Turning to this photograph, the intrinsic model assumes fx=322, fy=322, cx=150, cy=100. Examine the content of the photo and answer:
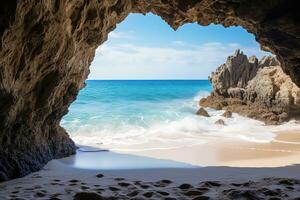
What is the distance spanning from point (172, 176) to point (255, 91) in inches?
738

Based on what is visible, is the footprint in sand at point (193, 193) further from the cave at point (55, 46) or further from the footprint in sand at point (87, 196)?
the cave at point (55, 46)

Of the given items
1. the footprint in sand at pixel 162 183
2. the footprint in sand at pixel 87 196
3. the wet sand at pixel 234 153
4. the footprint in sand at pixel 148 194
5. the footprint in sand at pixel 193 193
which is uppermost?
the wet sand at pixel 234 153

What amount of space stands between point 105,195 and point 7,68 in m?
2.44

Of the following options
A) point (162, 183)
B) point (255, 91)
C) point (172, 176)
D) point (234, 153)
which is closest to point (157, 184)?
point (162, 183)

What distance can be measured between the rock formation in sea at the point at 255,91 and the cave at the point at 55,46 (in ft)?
41.1

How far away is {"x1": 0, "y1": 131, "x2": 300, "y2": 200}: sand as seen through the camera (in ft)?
14.4

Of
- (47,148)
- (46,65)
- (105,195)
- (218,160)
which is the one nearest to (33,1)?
(46,65)

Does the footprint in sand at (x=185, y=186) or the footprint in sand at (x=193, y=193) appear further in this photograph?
the footprint in sand at (x=185, y=186)

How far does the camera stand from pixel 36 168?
662 centimetres

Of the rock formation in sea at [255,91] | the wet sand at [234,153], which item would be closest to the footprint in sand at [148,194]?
the wet sand at [234,153]

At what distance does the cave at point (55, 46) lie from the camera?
4.96 m

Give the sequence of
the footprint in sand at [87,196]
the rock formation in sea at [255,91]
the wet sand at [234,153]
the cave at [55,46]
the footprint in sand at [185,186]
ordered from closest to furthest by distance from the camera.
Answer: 1. the footprint in sand at [87,196]
2. the footprint in sand at [185,186]
3. the cave at [55,46]
4. the wet sand at [234,153]
5. the rock formation in sea at [255,91]

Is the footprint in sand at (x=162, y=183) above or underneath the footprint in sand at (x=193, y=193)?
above

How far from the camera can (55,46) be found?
235 inches
